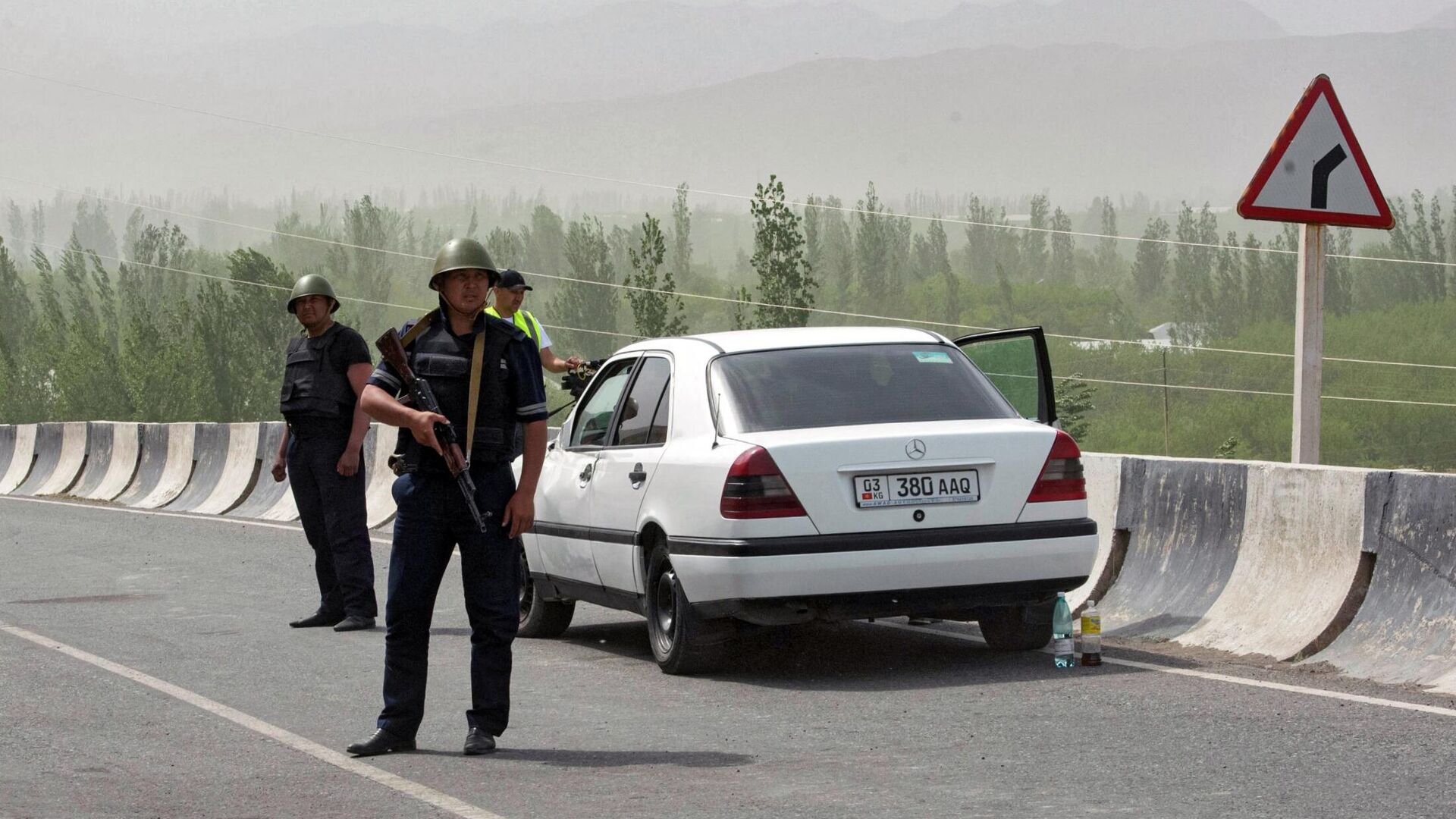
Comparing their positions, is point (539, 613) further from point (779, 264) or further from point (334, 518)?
point (779, 264)

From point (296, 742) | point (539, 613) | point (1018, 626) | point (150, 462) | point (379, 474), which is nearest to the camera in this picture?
point (296, 742)

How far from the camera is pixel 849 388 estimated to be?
9.02m

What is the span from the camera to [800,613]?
8.43 meters

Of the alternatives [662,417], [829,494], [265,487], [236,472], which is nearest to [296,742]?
[829,494]

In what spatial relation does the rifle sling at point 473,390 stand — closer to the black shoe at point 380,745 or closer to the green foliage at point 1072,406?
the black shoe at point 380,745

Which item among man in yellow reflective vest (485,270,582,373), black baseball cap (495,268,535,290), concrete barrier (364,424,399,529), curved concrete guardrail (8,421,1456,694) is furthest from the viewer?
concrete barrier (364,424,399,529)

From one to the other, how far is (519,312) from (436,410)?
18.9 ft

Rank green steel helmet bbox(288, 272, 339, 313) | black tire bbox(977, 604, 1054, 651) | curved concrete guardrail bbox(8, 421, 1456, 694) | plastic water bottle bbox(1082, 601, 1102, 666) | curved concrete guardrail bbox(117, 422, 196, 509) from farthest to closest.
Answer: curved concrete guardrail bbox(117, 422, 196, 509) → green steel helmet bbox(288, 272, 339, 313) → black tire bbox(977, 604, 1054, 651) → plastic water bottle bbox(1082, 601, 1102, 666) → curved concrete guardrail bbox(8, 421, 1456, 694)

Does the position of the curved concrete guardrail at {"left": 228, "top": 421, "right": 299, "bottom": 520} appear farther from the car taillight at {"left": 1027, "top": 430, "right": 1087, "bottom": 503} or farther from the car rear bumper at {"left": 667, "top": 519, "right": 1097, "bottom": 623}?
the car taillight at {"left": 1027, "top": 430, "right": 1087, "bottom": 503}

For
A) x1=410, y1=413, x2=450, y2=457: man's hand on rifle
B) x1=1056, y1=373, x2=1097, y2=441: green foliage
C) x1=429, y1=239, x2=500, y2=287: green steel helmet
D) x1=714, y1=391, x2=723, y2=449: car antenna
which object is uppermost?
x1=1056, y1=373, x2=1097, y2=441: green foliage

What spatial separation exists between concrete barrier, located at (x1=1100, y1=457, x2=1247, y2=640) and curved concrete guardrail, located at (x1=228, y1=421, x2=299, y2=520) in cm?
1303

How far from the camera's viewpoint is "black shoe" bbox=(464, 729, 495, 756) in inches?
275

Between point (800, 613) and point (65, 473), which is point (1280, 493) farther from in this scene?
point (65, 473)

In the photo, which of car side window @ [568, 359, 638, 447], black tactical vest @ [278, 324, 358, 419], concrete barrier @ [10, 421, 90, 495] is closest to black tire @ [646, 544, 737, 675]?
car side window @ [568, 359, 638, 447]
